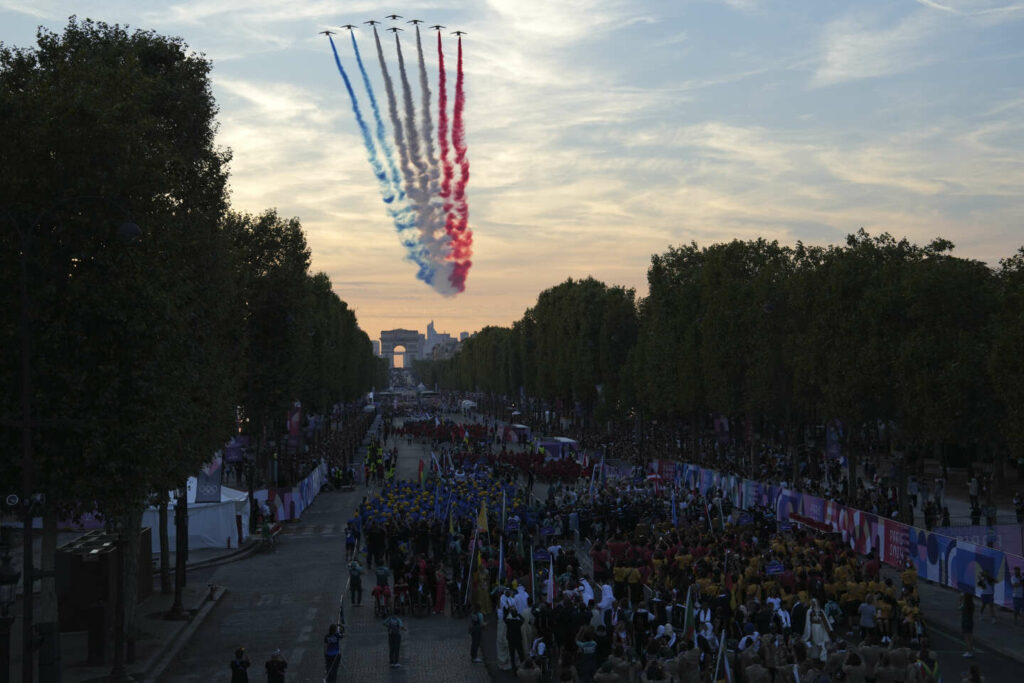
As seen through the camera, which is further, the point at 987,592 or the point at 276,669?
the point at 987,592

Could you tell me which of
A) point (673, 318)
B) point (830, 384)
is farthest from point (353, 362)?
point (830, 384)

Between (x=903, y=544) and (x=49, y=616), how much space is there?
81.5 feet

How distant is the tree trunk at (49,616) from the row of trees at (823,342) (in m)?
26.2

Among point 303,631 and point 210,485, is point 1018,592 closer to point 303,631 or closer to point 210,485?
point 303,631

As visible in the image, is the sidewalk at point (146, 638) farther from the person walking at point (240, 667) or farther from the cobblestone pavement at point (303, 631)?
the person walking at point (240, 667)

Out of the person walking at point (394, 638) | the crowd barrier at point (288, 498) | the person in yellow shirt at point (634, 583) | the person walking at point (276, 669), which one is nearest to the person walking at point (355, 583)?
the person walking at point (394, 638)

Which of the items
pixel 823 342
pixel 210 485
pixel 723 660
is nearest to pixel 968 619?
pixel 723 660

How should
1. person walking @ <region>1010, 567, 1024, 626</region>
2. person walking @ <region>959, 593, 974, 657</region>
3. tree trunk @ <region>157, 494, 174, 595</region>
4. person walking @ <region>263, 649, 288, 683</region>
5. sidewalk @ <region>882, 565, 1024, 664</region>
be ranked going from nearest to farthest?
person walking @ <region>263, 649, 288, 683</region>, person walking @ <region>959, 593, 974, 657</region>, sidewalk @ <region>882, 565, 1024, 664</region>, person walking @ <region>1010, 567, 1024, 626</region>, tree trunk @ <region>157, 494, 174, 595</region>

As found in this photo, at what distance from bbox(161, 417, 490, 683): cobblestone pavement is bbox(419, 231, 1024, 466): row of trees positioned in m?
18.5

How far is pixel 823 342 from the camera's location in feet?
162

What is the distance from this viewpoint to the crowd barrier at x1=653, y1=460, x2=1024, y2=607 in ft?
93.3

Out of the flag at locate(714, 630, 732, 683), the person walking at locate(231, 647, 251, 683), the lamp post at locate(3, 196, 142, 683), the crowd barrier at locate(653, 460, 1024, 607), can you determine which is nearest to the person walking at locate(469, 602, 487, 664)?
the person walking at locate(231, 647, 251, 683)

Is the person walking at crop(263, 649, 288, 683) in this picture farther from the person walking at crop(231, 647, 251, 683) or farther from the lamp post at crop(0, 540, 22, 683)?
the lamp post at crop(0, 540, 22, 683)

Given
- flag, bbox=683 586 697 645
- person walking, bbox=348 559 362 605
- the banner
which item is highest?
the banner
